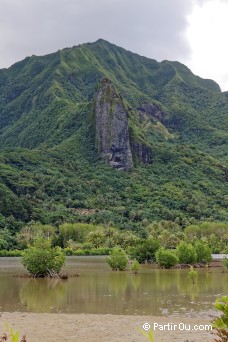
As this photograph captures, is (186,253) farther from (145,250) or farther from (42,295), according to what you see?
(42,295)

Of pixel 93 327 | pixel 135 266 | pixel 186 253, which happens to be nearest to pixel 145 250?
pixel 186 253

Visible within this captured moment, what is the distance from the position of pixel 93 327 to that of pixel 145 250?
53156 millimetres

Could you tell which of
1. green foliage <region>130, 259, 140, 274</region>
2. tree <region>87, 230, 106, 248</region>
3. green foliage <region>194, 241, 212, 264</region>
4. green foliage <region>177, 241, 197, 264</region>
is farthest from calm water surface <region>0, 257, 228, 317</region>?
tree <region>87, 230, 106, 248</region>

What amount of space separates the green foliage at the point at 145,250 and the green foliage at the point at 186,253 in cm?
608

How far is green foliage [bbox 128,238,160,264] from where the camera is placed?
240 ft

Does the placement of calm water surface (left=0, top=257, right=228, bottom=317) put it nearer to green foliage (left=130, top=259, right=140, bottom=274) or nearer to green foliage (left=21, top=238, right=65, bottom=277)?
green foliage (left=21, top=238, right=65, bottom=277)

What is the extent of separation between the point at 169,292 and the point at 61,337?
57.5ft

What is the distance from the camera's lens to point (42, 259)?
49531 mm

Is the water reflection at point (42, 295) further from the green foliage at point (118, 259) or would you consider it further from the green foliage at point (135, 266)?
the green foliage at point (118, 259)

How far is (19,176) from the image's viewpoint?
610ft

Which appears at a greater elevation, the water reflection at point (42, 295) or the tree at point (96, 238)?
the water reflection at point (42, 295)

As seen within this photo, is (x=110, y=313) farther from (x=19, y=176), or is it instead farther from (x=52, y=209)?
(x=19, y=176)

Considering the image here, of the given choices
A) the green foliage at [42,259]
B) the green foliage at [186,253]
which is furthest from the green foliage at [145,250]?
the green foliage at [42,259]

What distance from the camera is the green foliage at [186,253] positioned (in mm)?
66438
